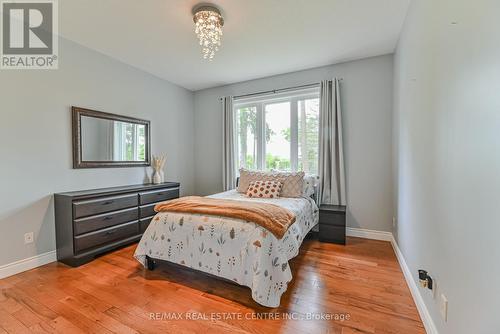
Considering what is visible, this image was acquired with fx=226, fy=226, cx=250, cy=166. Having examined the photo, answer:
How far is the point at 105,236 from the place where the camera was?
2773 millimetres

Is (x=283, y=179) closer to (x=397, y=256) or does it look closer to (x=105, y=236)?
(x=397, y=256)

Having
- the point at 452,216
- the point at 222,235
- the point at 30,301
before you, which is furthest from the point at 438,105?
the point at 30,301

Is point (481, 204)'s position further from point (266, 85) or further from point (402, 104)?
point (266, 85)

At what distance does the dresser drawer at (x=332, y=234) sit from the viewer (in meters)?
3.10

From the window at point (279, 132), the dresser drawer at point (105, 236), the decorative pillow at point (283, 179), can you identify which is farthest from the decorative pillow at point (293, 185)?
the dresser drawer at point (105, 236)

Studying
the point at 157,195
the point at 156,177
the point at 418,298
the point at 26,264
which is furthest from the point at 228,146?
the point at 418,298

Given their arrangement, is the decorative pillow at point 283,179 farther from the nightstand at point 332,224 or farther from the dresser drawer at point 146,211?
the dresser drawer at point 146,211

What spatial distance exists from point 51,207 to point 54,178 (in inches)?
13.2

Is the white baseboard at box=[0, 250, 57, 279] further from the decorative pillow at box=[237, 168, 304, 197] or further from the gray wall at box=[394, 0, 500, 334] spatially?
the gray wall at box=[394, 0, 500, 334]

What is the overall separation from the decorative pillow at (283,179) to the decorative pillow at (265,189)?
0.09 meters

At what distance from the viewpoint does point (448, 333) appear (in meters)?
1.23

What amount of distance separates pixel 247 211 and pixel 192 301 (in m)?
0.86

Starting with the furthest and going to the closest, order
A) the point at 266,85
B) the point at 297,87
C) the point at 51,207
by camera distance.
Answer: the point at 266,85 → the point at 297,87 → the point at 51,207

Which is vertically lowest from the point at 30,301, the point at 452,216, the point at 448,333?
the point at 30,301
